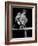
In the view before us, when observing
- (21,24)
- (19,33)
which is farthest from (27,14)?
(19,33)

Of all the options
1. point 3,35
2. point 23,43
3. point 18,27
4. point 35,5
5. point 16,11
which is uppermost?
point 35,5

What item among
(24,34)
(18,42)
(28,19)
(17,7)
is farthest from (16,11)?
(18,42)

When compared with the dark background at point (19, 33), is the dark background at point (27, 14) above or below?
above

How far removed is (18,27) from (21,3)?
0.38 m

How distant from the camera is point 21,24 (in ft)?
5.01

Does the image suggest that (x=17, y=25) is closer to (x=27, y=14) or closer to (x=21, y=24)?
(x=21, y=24)

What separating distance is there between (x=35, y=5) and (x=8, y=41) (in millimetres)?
717

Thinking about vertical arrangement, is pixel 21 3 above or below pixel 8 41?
above

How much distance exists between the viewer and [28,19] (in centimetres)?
155

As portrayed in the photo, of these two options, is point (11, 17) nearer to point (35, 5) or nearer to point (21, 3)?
point (21, 3)

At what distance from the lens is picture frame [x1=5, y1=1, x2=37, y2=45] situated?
1478 millimetres

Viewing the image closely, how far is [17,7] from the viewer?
1.52 m

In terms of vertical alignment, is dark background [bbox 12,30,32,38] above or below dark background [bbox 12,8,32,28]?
below

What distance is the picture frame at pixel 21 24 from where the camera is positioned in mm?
1478
